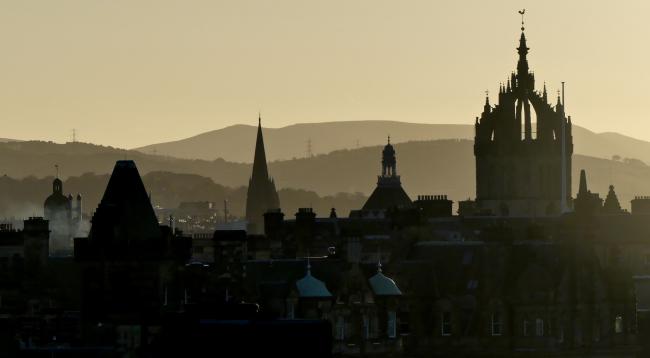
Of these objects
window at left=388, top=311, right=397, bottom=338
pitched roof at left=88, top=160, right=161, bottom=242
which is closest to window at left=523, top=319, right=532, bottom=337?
window at left=388, top=311, right=397, bottom=338

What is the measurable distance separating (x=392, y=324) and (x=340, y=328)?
4009 millimetres

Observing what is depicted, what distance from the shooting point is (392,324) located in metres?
159

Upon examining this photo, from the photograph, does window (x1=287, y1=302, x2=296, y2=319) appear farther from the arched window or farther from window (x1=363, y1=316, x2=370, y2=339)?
the arched window

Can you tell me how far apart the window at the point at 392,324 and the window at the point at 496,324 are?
10.3 m

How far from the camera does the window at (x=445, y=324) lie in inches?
6565

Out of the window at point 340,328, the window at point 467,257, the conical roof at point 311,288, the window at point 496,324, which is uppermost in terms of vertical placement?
the window at point 467,257

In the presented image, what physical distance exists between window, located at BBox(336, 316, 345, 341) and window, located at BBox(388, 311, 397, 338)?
3.18 metres

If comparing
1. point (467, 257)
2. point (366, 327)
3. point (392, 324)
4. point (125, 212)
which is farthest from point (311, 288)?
point (467, 257)

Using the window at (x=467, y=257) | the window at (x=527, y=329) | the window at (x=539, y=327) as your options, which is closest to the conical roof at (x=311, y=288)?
the window at (x=527, y=329)

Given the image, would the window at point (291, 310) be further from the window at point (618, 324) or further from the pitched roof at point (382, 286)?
the window at point (618, 324)

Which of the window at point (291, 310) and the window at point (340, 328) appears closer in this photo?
the window at point (291, 310)

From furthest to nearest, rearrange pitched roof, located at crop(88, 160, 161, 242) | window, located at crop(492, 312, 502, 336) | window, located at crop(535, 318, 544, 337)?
1. window, located at crop(492, 312, 502, 336)
2. window, located at crop(535, 318, 544, 337)
3. pitched roof, located at crop(88, 160, 161, 242)

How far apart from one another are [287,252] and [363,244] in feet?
15.6

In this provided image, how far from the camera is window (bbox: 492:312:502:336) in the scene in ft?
550
